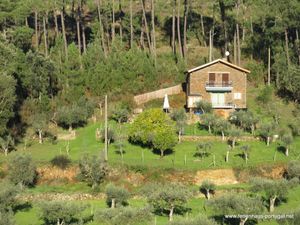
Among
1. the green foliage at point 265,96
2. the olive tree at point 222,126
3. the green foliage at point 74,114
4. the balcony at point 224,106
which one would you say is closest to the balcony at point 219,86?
the balcony at point 224,106

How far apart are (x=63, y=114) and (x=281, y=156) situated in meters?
20.3

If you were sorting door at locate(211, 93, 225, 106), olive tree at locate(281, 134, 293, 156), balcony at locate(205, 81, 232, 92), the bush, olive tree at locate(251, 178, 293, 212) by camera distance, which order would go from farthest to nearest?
door at locate(211, 93, 225, 106) → balcony at locate(205, 81, 232, 92) → olive tree at locate(281, 134, 293, 156) → the bush → olive tree at locate(251, 178, 293, 212)

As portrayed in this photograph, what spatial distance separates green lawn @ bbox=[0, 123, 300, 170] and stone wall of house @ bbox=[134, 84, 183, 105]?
1035cm

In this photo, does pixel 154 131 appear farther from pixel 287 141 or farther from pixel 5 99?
pixel 5 99

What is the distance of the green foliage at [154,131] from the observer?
4616 cm

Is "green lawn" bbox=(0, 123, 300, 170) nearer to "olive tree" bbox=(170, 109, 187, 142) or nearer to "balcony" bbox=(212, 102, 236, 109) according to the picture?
"olive tree" bbox=(170, 109, 187, 142)

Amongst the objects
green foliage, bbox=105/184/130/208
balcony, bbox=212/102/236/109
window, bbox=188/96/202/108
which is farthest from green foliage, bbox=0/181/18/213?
balcony, bbox=212/102/236/109

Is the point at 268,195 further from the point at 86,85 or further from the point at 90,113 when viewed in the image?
the point at 86,85

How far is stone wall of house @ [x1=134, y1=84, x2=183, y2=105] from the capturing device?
199ft

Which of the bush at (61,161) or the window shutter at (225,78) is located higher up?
the window shutter at (225,78)

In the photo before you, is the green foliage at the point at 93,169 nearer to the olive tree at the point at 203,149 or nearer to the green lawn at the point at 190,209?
the green lawn at the point at 190,209

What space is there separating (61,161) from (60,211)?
1177 cm

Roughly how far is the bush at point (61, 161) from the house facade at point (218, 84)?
64.2 feet

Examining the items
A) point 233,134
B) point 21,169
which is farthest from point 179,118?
point 21,169
